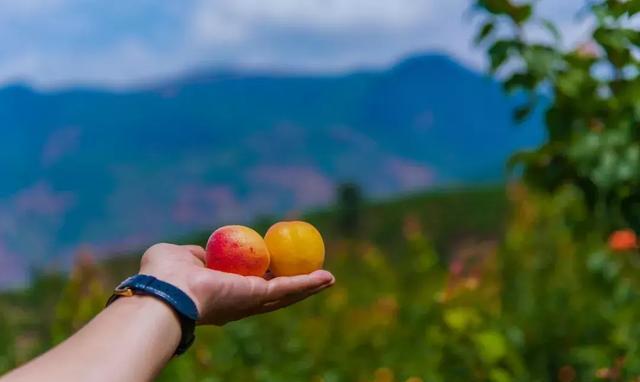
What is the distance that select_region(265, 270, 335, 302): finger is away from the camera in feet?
6.07

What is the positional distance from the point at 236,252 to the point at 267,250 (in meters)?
0.15

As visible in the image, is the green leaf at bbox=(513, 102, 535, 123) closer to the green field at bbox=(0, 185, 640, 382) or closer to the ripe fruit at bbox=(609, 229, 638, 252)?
the green field at bbox=(0, 185, 640, 382)

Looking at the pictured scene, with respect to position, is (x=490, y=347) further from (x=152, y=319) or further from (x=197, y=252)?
A: (x=152, y=319)

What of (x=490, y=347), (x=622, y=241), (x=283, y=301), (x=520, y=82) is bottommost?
(x=490, y=347)

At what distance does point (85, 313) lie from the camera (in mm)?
3967

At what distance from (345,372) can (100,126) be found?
12.7 metres

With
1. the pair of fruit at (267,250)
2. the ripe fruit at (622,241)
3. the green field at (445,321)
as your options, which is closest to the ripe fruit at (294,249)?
the pair of fruit at (267,250)

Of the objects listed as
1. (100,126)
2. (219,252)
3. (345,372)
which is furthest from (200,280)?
(100,126)

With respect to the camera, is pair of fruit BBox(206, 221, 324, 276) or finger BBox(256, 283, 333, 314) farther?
pair of fruit BBox(206, 221, 324, 276)

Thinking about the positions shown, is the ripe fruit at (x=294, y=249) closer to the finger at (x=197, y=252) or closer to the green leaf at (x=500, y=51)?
the finger at (x=197, y=252)

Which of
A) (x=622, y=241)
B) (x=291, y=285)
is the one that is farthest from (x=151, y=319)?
(x=622, y=241)

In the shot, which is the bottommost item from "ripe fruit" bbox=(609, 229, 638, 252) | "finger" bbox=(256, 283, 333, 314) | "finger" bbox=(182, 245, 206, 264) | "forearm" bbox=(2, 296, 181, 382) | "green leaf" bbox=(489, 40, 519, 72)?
"ripe fruit" bbox=(609, 229, 638, 252)

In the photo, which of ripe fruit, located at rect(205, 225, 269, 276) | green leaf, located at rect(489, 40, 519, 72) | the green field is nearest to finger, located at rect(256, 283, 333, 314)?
ripe fruit, located at rect(205, 225, 269, 276)

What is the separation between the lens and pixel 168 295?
163cm
